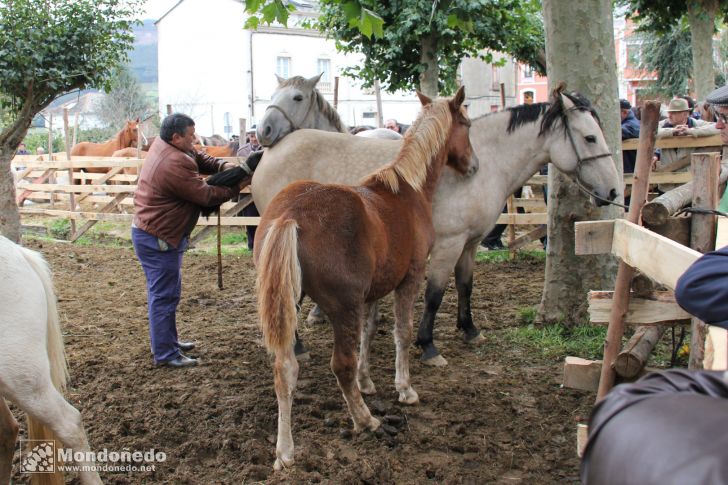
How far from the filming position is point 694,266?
1442 millimetres

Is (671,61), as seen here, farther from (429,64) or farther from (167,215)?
(167,215)

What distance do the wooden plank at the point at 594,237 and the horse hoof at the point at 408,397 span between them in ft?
5.19

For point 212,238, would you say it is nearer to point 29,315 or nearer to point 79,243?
point 79,243

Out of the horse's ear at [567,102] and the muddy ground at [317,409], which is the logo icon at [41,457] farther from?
the horse's ear at [567,102]

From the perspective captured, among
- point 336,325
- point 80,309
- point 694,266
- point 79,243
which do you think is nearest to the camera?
point 694,266

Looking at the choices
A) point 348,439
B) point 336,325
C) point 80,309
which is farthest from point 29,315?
point 80,309

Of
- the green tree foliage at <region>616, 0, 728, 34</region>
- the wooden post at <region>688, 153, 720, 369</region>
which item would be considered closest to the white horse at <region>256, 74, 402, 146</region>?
the wooden post at <region>688, 153, 720, 369</region>

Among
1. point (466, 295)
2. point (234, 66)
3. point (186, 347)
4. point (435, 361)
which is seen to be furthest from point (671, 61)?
point (186, 347)

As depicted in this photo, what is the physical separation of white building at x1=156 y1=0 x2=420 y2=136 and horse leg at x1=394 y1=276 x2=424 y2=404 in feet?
114

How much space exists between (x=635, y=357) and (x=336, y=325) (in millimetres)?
1555

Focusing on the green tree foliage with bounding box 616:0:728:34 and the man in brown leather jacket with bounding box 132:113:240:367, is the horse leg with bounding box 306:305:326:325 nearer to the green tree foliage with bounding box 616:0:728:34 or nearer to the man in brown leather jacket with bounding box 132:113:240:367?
the man in brown leather jacket with bounding box 132:113:240:367

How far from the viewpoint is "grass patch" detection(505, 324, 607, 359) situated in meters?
5.06

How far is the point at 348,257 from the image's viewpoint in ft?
10.9

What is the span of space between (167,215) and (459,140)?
235cm
